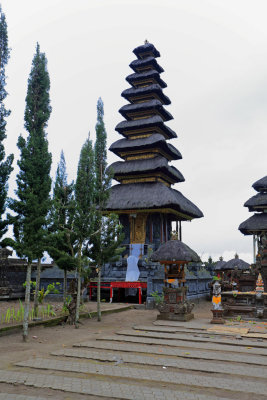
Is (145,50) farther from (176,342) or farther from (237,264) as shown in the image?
(176,342)

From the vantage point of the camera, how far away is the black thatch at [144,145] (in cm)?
3097

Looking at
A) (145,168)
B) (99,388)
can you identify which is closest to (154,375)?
(99,388)

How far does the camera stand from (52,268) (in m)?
25.5

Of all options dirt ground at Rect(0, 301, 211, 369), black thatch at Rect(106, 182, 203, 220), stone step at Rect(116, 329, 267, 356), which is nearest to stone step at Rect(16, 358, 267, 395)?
dirt ground at Rect(0, 301, 211, 369)

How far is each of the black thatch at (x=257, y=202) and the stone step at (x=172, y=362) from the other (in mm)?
24534

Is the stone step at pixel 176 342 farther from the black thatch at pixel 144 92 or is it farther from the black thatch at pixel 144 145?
the black thatch at pixel 144 92

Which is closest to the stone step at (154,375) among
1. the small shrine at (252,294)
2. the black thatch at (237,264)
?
the small shrine at (252,294)

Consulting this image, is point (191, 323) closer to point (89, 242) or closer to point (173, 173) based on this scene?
point (89, 242)

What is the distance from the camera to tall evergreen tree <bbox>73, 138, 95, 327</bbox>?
1484 centimetres

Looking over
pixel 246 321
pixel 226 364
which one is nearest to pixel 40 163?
pixel 226 364

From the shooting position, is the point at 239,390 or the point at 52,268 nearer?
the point at 239,390

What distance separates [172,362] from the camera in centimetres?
878

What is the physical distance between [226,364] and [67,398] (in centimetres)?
421

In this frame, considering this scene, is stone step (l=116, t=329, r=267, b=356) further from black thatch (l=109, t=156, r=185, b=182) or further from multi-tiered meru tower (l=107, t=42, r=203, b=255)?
black thatch (l=109, t=156, r=185, b=182)
